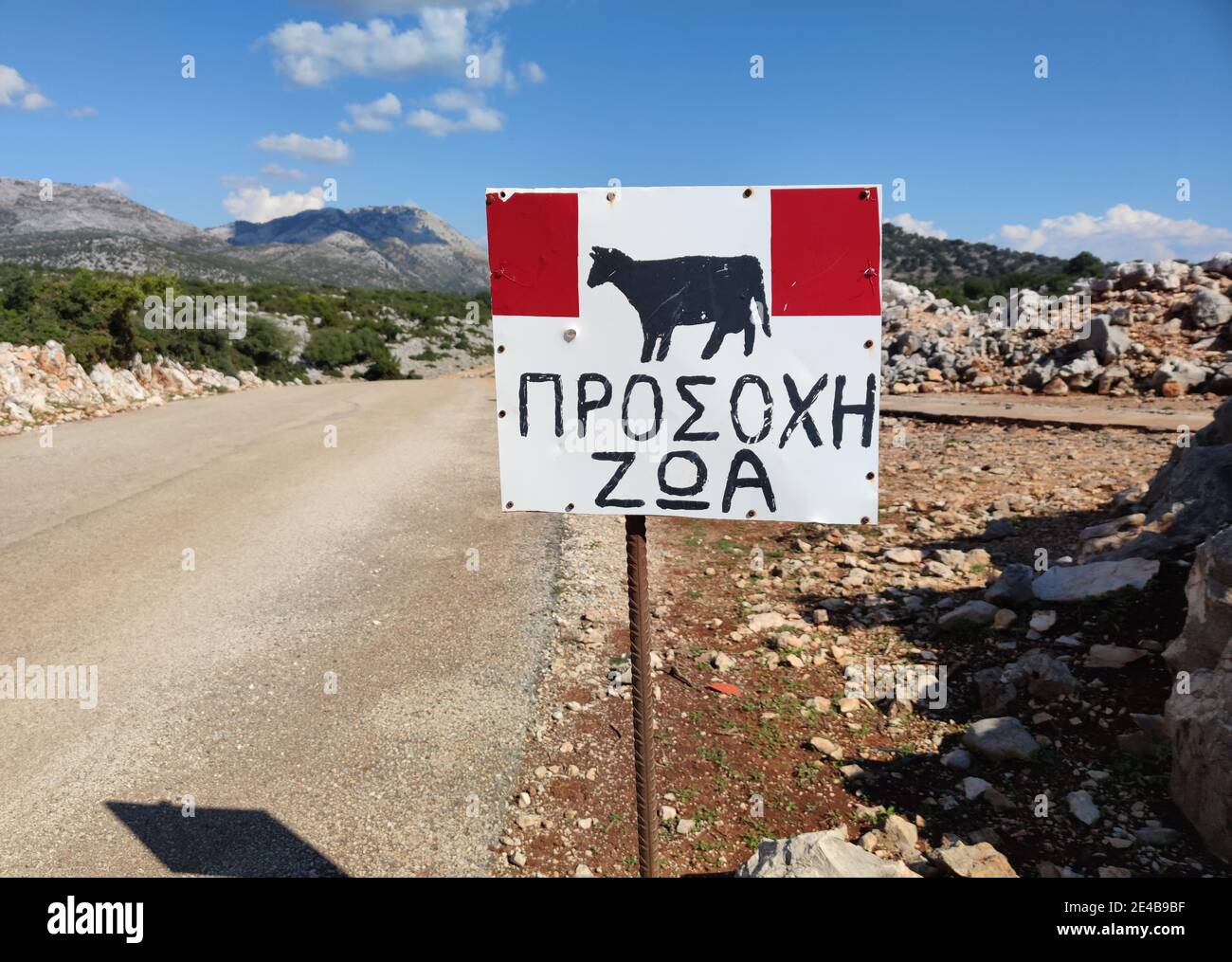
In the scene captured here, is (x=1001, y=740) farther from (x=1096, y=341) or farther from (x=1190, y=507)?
(x=1096, y=341)

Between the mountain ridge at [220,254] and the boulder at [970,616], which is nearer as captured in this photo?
the boulder at [970,616]

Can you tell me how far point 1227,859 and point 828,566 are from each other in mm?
3628

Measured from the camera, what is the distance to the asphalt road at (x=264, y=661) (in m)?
→ 2.99

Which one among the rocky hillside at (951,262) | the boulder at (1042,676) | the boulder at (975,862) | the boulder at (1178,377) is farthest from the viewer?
the rocky hillside at (951,262)

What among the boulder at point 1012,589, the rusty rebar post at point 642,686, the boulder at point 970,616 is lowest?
the boulder at point 970,616

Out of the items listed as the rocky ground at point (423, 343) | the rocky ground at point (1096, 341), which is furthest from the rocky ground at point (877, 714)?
the rocky ground at point (423, 343)

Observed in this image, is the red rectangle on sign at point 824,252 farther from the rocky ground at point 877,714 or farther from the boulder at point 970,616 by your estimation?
the boulder at point 970,616

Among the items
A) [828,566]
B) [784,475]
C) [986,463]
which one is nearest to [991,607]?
[828,566]

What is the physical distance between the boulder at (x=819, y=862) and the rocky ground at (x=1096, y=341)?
13587 millimetres

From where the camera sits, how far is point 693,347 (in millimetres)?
1999

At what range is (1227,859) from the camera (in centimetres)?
267

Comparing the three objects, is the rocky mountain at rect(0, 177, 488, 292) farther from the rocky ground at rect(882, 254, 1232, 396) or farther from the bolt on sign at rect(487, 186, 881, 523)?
the bolt on sign at rect(487, 186, 881, 523)

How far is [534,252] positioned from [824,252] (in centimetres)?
73

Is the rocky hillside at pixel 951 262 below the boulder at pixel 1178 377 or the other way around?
the other way around
